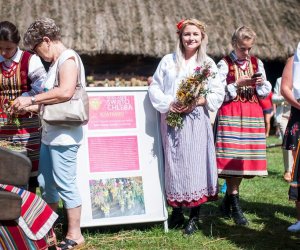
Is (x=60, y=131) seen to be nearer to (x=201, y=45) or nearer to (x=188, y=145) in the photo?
(x=188, y=145)

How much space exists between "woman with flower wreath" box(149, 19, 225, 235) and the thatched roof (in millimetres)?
7868

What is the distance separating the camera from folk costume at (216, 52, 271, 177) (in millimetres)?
4211

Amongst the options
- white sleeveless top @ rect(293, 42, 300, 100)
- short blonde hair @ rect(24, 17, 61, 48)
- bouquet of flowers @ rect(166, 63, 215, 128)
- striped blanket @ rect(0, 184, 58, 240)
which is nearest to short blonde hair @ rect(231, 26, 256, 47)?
bouquet of flowers @ rect(166, 63, 215, 128)

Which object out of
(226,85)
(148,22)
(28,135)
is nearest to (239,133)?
(226,85)

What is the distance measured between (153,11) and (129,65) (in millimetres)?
1609

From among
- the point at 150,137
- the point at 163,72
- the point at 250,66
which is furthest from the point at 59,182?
the point at 250,66

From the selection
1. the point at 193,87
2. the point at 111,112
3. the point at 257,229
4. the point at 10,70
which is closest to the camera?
the point at 193,87

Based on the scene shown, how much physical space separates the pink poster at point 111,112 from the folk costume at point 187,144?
262 mm

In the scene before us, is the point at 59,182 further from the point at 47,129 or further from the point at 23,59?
the point at 23,59

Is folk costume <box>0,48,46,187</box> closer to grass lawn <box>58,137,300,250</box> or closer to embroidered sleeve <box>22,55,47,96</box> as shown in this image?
embroidered sleeve <box>22,55,47,96</box>

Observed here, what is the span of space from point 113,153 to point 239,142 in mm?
1094

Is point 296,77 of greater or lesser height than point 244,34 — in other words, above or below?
below

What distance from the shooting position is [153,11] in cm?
1305

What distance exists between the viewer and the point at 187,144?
384cm
